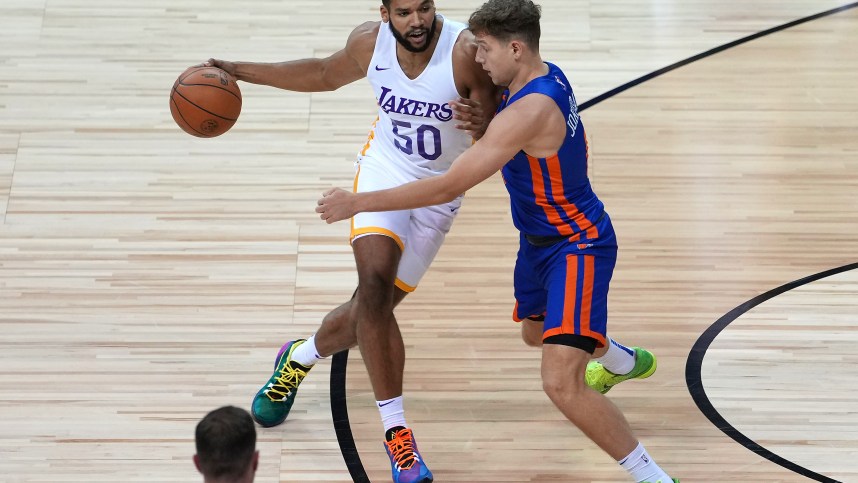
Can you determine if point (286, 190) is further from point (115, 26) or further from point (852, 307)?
point (852, 307)

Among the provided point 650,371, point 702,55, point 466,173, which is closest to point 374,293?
Answer: point 466,173

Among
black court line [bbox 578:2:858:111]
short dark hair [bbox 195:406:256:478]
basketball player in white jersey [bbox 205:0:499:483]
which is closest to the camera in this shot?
short dark hair [bbox 195:406:256:478]

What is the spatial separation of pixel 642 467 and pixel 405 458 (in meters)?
0.97

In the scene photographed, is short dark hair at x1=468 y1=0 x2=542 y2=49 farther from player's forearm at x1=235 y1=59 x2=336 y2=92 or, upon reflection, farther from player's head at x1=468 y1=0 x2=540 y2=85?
player's forearm at x1=235 y1=59 x2=336 y2=92

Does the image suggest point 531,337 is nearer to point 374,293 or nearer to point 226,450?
point 374,293

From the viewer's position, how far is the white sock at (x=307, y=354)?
17.6 ft

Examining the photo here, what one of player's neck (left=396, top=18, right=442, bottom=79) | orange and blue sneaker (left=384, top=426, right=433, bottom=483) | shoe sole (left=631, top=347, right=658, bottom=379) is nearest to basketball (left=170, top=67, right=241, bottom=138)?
player's neck (left=396, top=18, right=442, bottom=79)

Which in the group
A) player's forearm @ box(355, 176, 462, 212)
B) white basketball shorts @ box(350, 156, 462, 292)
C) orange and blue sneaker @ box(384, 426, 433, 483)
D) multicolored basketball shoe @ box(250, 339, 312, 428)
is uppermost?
player's forearm @ box(355, 176, 462, 212)

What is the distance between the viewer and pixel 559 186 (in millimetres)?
4754

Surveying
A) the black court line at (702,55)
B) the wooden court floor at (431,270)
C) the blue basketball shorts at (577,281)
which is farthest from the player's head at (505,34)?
the black court line at (702,55)

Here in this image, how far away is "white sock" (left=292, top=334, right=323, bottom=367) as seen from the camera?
538 cm

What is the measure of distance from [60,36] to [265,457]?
4076 mm

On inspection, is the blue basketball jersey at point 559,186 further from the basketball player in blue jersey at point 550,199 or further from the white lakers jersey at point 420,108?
the white lakers jersey at point 420,108

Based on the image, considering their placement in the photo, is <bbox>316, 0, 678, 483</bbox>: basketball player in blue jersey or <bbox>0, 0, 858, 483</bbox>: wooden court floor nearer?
<bbox>316, 0, 678, 483</bbox>: basketball player in blue jersey
